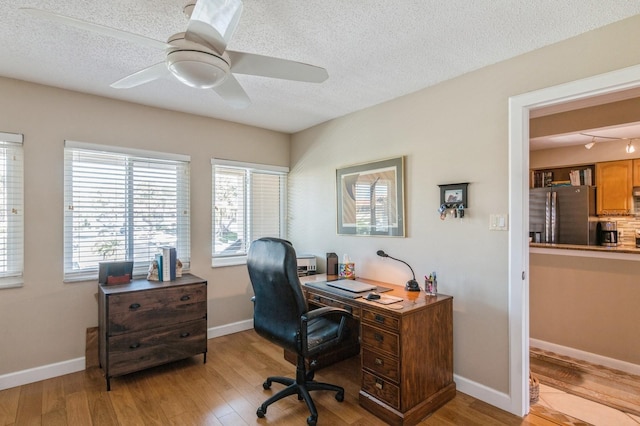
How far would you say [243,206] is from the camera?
3.94m

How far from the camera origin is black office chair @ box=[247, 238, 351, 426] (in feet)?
6.64

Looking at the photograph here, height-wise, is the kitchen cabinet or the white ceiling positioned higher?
the white ceiling

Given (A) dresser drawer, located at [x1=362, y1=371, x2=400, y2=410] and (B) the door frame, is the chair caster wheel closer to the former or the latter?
(A) dresser drawer, located at [x1=362, y1=371, x2=400, y2=410]

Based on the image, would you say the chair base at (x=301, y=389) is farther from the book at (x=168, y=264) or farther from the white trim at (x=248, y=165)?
the white trim at (x=248, y=165)

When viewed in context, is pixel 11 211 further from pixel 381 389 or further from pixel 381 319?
pixel 381 389

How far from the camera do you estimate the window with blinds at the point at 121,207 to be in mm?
2834

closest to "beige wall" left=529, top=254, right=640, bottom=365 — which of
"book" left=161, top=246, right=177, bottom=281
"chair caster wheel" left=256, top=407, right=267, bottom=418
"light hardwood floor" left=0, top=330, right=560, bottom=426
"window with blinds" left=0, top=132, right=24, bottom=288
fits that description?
"light hardwood floor" left=0, top=330, right=560, bottom=426

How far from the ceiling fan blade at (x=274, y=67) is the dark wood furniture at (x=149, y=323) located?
77.6 inches

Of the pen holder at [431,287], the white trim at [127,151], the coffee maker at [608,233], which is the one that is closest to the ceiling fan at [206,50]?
the white trim at [127,151]

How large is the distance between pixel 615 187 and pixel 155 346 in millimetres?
6169

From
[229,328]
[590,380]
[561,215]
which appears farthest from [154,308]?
[561,215]

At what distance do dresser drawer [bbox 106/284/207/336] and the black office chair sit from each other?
0.84 meters

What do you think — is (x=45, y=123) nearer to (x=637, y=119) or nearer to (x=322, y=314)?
(x=322, y=314)

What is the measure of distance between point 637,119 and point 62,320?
5.13m
